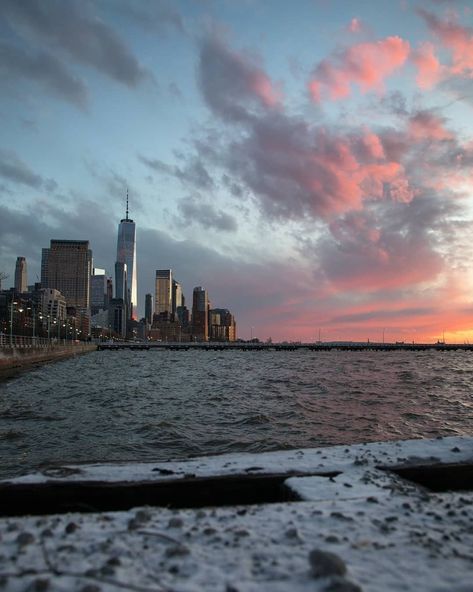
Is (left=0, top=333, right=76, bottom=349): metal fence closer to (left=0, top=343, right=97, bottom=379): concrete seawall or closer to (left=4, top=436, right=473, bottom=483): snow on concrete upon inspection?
(left=0, top=343, right=97, bottom=379): concrete seawall

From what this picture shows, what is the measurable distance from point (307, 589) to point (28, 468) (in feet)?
Answer: 29.1

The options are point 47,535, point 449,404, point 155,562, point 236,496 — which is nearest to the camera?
point 155,562

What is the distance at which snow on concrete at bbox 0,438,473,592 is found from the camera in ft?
7.35

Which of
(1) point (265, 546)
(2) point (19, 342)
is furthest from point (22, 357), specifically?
(1) point (265, 546)

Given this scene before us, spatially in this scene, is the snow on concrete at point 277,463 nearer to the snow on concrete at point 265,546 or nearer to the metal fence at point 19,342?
the snow on concrete at point 265,546

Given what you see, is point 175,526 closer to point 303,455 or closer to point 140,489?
point 140,489

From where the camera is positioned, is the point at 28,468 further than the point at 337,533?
Yes

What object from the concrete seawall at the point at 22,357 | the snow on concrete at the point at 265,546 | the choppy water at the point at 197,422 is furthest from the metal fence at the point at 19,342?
the snow on concrete at the point at 265,546

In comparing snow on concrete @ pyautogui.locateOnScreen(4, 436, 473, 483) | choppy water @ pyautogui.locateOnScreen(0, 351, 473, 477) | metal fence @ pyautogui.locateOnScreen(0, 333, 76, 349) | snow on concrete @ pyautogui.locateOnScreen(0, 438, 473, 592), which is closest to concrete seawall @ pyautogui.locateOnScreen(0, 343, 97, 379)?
metal fence @ pyautogui.locateOnScreen(0, 333, 76, 349)

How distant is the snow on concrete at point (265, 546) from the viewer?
224cm

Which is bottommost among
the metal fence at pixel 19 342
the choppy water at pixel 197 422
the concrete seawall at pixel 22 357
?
the choppy water at pixel 197 422

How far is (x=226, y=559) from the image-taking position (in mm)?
2449

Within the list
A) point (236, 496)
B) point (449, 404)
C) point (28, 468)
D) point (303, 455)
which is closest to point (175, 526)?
point (236, 496)

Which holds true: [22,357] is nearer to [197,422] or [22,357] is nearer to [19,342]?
[19,342]
